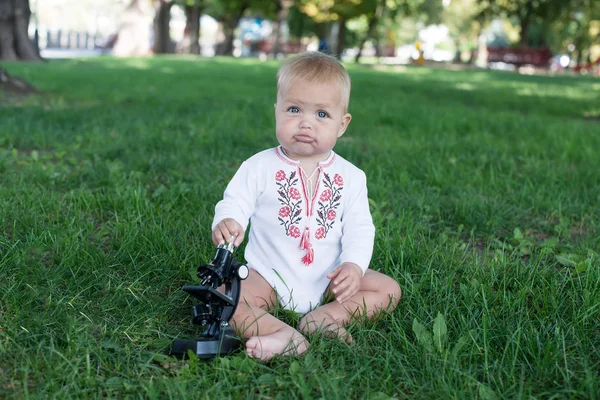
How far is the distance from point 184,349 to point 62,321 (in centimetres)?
49

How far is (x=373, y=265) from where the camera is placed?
9.18 ft

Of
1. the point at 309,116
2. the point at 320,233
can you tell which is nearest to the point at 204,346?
the point at 320,233

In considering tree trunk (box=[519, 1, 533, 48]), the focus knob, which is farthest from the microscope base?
tree trunk (box=[519, 1, 533, 48])

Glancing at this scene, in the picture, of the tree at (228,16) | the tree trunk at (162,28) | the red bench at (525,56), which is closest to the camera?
the red bench at (525,56)

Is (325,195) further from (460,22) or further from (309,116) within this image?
(460,22)

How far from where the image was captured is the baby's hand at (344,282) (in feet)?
7.34

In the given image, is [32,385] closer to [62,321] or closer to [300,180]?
[62,321]

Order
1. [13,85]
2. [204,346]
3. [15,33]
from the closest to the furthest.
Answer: [204,346]
[13,85]
[15,33]

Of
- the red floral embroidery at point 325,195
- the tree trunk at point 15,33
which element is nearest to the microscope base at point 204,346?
the red floral embroidery at point 325,195

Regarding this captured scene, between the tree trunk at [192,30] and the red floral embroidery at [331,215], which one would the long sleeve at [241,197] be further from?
the tree trunk at [192,30]

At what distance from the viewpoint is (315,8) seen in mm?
32375

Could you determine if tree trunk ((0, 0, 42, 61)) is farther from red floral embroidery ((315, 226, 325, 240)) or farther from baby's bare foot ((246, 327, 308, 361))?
baby's bare foot ((246, 327, 308, 361))

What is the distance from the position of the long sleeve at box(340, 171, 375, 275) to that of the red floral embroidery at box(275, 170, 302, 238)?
20cm

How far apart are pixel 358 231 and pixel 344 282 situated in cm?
27
